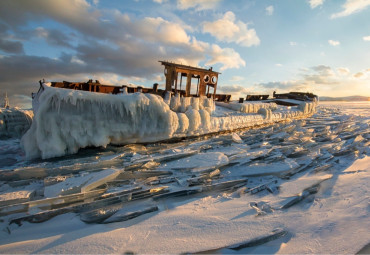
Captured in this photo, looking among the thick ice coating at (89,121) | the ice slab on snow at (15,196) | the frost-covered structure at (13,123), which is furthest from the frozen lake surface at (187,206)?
the frost-covered structure at (13,123)

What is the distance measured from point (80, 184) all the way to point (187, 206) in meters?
2.02

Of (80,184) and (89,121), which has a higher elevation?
(89,121)

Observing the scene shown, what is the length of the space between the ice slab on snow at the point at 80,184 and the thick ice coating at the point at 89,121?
2209 mm

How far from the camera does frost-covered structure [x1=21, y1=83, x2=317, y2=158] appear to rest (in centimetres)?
485

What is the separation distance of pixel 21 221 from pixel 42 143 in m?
3.36

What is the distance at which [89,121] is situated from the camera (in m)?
5.35

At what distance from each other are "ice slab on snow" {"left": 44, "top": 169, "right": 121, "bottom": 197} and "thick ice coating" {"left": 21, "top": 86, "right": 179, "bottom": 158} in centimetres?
221

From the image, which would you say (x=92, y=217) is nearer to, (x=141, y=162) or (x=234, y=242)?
(x=234, y=242)

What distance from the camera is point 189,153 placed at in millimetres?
5164

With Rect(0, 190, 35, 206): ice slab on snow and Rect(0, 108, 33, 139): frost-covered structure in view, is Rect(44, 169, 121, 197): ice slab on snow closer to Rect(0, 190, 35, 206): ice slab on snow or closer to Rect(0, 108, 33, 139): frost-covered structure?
Rect(0, 190, 35, 206): ice slab on snow

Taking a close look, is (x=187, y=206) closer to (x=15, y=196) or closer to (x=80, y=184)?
(x=80, y=184)

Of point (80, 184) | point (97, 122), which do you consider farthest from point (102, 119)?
point (80, 184)

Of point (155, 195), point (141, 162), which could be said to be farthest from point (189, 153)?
point (155, 195)

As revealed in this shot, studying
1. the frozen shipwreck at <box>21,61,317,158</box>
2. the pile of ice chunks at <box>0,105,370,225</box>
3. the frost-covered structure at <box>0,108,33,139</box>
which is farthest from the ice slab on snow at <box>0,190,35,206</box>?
the frost-covered structure at <box>0,108,33,139</box>
